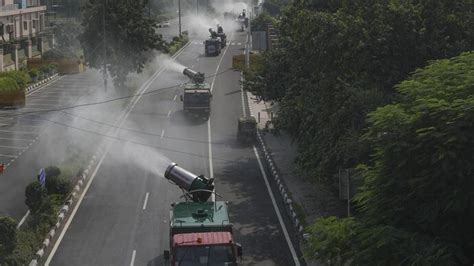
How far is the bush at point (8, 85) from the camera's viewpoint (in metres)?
55.5

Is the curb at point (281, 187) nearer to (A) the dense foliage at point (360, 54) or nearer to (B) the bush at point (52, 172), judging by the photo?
(A) the dense foliage at point (360, 54)

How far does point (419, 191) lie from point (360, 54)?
1494cm

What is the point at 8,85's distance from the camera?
56688mm

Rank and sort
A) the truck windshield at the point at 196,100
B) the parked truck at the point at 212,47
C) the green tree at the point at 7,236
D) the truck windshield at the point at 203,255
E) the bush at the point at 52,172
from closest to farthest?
the truck windshield at the point at 203,255, the green tree at the point at 7,236, the bush at the point at 52,172, the truck windshield at the point at 196,100, the parked truck at the point at 212,47

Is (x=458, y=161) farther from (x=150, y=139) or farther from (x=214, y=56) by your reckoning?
(x=214, y=56)

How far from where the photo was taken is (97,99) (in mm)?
59125

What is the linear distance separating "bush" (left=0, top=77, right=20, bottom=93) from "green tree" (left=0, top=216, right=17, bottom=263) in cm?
3429

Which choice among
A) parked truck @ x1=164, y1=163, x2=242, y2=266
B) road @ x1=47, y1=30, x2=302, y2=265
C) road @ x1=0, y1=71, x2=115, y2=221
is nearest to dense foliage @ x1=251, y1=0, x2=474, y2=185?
road @ x1=47, y1=30, x2=302, y2=265

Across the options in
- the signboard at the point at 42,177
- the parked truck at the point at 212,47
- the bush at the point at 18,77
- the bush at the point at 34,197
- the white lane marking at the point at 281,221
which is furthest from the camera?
the parked truck at the point at 212,47

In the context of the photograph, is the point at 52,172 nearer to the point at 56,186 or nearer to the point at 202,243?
the point at 56,186

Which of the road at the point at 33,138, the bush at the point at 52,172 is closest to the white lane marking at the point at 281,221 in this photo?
the bush at the point at 52,172

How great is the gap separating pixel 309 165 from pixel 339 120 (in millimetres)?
2580

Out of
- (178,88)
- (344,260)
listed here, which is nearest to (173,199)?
(344,260)

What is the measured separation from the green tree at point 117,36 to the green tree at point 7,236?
132 ft
